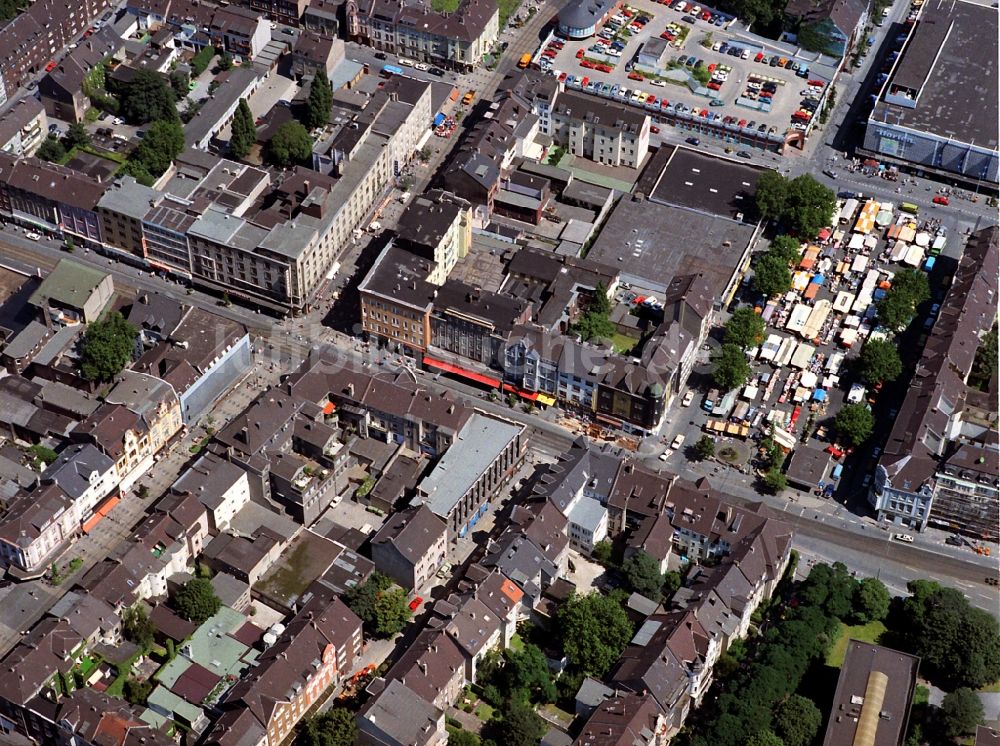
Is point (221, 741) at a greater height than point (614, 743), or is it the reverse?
point (614, 743)
